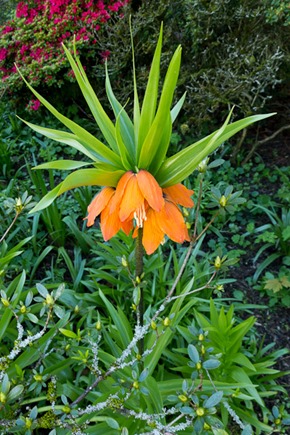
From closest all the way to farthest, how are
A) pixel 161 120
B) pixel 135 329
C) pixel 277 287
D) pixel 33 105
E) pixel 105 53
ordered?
pixel 161 120 < pixel 135 329 < pixel 277 287 < pixel 105 53 < pixel 33 105

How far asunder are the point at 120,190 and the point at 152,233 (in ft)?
0.50

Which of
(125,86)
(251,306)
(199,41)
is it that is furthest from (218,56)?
(251,306)

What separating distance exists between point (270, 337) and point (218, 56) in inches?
78.7

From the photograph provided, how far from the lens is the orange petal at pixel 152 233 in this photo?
3.87 ft

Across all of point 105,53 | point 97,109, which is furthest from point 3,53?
point 97,109

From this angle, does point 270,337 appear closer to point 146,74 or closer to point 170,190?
point 170,190

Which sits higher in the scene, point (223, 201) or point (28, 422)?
point (223, 201)

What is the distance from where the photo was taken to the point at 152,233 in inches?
46.8

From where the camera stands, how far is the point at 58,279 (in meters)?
2.44

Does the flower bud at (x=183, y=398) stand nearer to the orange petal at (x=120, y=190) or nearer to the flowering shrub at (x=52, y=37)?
the orange petal at (x=120, y=190)

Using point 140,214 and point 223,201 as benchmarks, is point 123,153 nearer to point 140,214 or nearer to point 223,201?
point 140,214

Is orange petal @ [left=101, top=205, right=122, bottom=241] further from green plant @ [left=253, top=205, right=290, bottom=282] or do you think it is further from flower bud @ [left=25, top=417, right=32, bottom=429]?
green plant @ [left=253, top=205, right=290, bottom=282]

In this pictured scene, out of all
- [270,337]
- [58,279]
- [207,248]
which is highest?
[58,279]

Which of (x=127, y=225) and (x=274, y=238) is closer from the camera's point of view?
(x=127, y=225)
